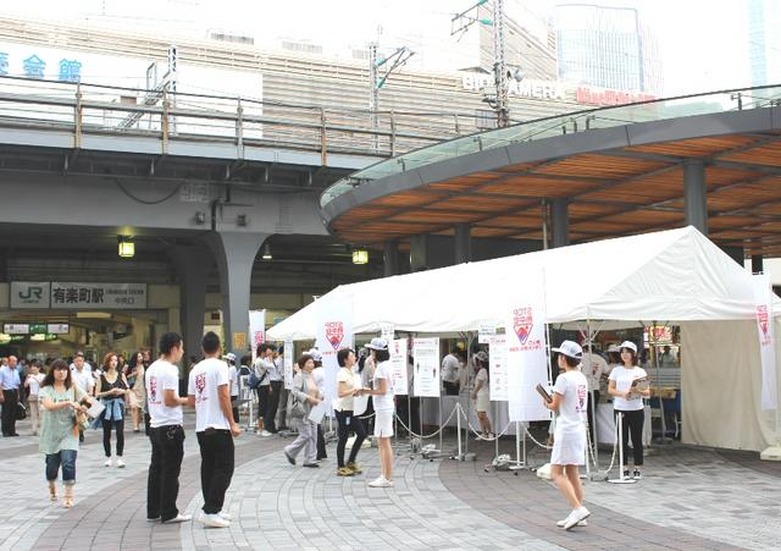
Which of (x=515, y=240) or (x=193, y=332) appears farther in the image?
(x=193, y=332)

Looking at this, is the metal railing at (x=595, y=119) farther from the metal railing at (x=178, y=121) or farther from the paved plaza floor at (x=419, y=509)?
the metal railing at (x=178, y=121)

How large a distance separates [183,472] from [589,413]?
593 cm

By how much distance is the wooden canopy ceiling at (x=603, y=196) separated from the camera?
14.6 meters

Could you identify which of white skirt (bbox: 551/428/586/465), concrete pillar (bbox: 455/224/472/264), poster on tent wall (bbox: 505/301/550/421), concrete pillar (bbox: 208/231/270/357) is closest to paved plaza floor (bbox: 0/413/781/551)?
white skirt (bbox: 551/428/586/465)

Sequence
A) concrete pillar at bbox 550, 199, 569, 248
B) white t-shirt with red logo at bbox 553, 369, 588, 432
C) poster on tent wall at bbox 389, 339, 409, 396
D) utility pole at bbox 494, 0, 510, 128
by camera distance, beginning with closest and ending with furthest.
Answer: white t-shirt with red logo at bbox 553, 369, 588, 432
poster on tent wall at bbox 389, 339, 409, 396
concrete pillar at bbox 550, 199, 569, 248
utility pole at bbox 494, 0, 510, 128

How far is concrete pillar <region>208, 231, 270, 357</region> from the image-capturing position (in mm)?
23984

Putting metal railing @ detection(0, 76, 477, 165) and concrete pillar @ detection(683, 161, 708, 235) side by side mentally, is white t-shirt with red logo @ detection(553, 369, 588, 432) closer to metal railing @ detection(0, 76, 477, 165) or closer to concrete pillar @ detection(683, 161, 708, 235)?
concrete pillar @ detection(683, 161, 708, 235)

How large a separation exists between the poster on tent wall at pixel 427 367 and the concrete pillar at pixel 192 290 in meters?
17.6

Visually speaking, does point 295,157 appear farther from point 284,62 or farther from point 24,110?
point 284,62

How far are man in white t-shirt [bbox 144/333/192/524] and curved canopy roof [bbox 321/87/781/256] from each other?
850 centimetres

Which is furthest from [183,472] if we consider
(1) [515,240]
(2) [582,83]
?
(2) [582,83]

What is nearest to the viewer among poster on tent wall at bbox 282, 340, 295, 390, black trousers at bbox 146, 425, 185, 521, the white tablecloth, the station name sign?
black trousers at bbox 146, 425, 185, 521

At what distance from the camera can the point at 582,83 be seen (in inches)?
1902

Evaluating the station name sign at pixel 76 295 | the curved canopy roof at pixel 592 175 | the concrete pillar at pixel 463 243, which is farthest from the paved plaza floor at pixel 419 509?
the station name sign at pixel 76 295
